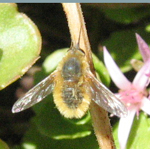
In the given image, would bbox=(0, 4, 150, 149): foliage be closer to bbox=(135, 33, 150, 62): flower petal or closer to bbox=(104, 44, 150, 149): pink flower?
bbox=(104, 44, 150, 149): pink flower

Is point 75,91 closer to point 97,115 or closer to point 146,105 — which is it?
point 97,115

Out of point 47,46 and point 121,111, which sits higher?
point 121,111

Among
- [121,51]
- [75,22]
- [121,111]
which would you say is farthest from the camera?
[121,51]

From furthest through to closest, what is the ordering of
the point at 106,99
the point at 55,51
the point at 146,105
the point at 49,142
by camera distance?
the point at 55,51, the point at 49,142, the point at 146,105, the point at 106,99

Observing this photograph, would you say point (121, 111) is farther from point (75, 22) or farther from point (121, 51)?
point (121, 51)

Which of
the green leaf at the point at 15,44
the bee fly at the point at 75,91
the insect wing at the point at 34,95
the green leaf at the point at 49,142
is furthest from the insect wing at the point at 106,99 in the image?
the green leaf at the point at 49,142

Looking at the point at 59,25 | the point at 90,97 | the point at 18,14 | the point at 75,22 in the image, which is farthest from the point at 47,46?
the point at 90,97

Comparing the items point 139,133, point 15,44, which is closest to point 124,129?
point 139,133
